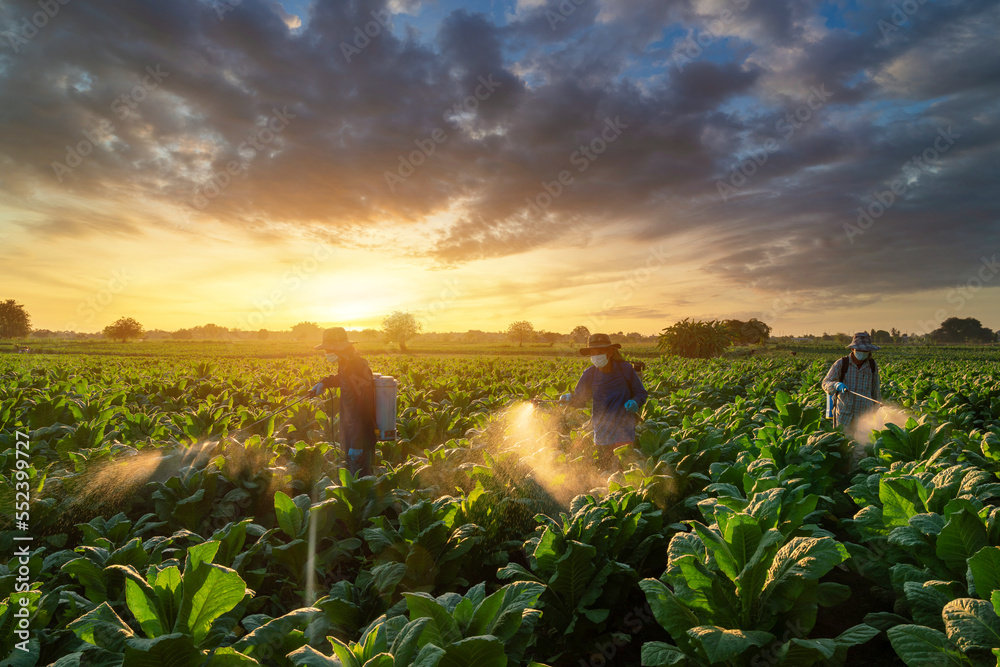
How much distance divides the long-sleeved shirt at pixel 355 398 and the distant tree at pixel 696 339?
41907 mm

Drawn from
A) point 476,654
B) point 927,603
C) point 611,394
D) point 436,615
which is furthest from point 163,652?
point 611,394

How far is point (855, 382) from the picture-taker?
8570 mm

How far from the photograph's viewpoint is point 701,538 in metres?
2.68

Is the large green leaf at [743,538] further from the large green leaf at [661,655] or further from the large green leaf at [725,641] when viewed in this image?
the large green leaf at [661,655]

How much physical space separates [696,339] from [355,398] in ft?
142

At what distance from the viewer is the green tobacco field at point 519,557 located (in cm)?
223

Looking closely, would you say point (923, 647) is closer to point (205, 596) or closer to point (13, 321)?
point (205, 596)

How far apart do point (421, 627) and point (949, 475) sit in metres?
3.62

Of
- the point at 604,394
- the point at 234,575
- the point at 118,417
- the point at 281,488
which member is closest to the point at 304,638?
the point at 234,575

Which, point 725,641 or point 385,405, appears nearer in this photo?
point 725,641

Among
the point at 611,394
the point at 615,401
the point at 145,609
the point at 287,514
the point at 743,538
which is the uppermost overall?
the point at 611,394

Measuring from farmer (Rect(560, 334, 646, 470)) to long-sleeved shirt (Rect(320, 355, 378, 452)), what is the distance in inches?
136

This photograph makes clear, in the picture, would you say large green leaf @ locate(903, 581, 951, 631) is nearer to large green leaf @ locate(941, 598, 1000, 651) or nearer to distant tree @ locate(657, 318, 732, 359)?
large green leaf @ locate(941, 598, 1000, 651)

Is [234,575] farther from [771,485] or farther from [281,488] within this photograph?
[281,488]
